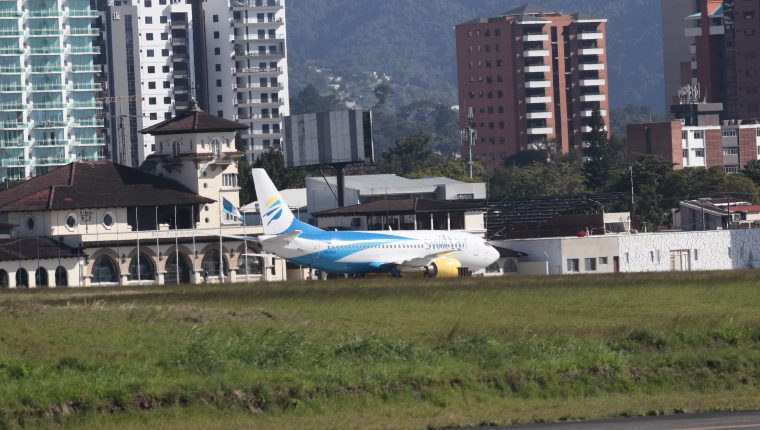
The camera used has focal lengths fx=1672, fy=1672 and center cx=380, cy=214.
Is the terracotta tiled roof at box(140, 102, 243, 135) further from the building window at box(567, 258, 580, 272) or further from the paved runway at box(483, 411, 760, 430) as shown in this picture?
the paved runway at box(483, 411, 760, 430)

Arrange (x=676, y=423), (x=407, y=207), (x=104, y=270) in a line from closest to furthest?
1. (x=676, y=423)
2. (x=104, y=270)
3. (x=407, y=207)

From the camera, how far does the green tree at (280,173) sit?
19350 centimetres

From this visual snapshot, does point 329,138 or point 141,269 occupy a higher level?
point 329,138

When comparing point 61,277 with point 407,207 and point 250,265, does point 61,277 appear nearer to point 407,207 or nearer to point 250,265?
point 250,265

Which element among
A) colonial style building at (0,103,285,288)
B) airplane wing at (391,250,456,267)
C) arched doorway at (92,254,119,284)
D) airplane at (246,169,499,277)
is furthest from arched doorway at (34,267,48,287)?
airplane wing at (391,250,456,267)

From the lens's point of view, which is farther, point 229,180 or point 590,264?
point 229,180

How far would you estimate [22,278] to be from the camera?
10881 centimetres

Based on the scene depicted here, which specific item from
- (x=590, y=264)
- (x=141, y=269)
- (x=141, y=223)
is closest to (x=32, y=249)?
(x=141, y=269)

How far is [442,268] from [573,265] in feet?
49.2

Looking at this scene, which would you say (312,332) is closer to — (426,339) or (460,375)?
(426,339)

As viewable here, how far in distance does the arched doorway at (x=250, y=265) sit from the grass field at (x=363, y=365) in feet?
161

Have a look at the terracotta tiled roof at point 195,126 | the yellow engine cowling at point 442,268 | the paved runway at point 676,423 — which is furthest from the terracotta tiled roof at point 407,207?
the paved runway at point 676,423

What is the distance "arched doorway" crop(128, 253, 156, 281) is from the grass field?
4469 centimetres

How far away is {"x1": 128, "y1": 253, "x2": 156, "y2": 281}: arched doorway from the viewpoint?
373ft
